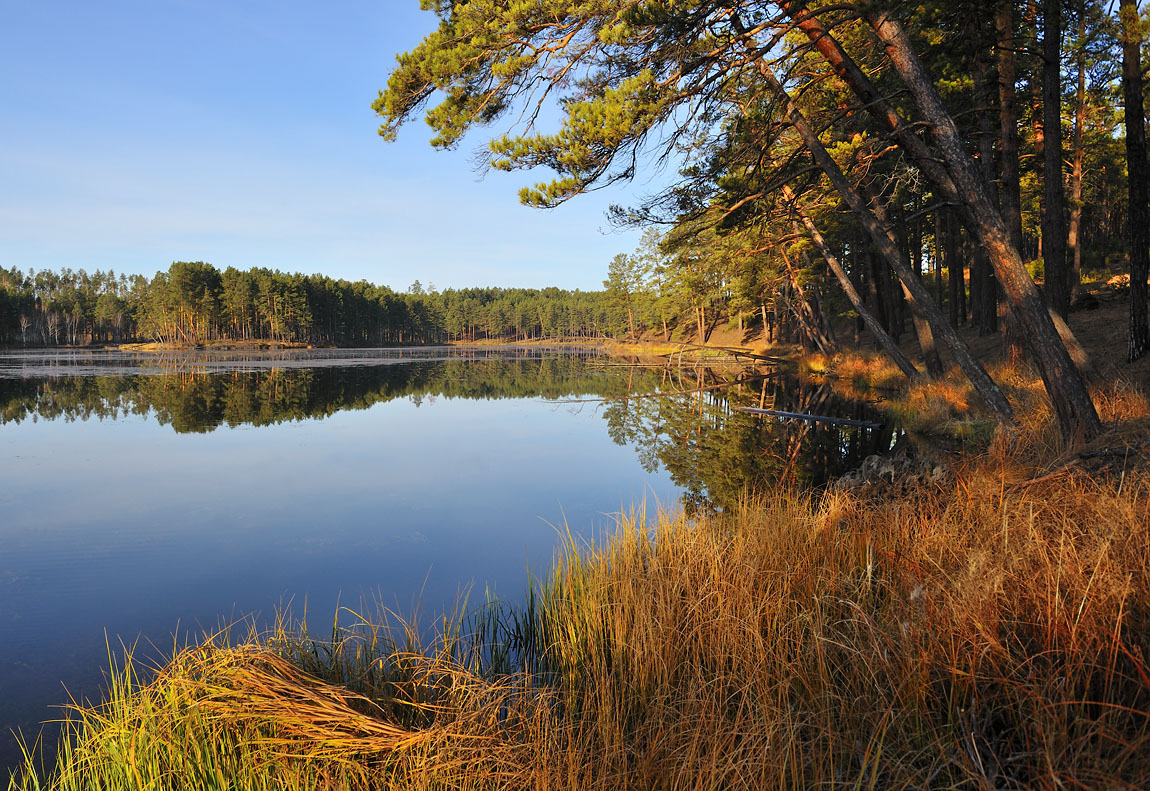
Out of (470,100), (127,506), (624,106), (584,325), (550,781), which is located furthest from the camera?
(584,325)

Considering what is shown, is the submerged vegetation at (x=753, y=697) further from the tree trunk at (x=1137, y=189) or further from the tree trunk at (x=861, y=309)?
the tree trunk at (x=1137, y=189)

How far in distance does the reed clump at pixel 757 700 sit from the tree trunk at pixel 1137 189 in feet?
Result: 31.4

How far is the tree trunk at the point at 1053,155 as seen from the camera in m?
10.5

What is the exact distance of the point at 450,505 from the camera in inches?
394

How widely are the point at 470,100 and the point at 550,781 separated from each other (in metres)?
8.44

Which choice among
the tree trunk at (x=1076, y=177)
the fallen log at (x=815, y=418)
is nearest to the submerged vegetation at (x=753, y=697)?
the fallen log at (x=815, y=418)

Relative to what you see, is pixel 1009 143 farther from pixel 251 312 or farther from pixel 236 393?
pixel 251 312

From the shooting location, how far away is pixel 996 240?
768 centimetres

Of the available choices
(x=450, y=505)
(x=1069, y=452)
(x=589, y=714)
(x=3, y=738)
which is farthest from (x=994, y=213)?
(x=3, y=738)

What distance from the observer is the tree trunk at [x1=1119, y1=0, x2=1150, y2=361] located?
404 inches

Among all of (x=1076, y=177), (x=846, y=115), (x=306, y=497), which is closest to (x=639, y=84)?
(x=846, y=115)

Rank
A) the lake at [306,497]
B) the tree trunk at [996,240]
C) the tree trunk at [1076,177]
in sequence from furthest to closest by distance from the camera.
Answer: the tree trunk at [1076,177] < the tree trunk at [996,240] < the lake at [306,497]

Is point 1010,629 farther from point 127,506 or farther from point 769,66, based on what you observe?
point 127,506

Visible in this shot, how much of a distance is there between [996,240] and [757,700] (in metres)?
7.29
